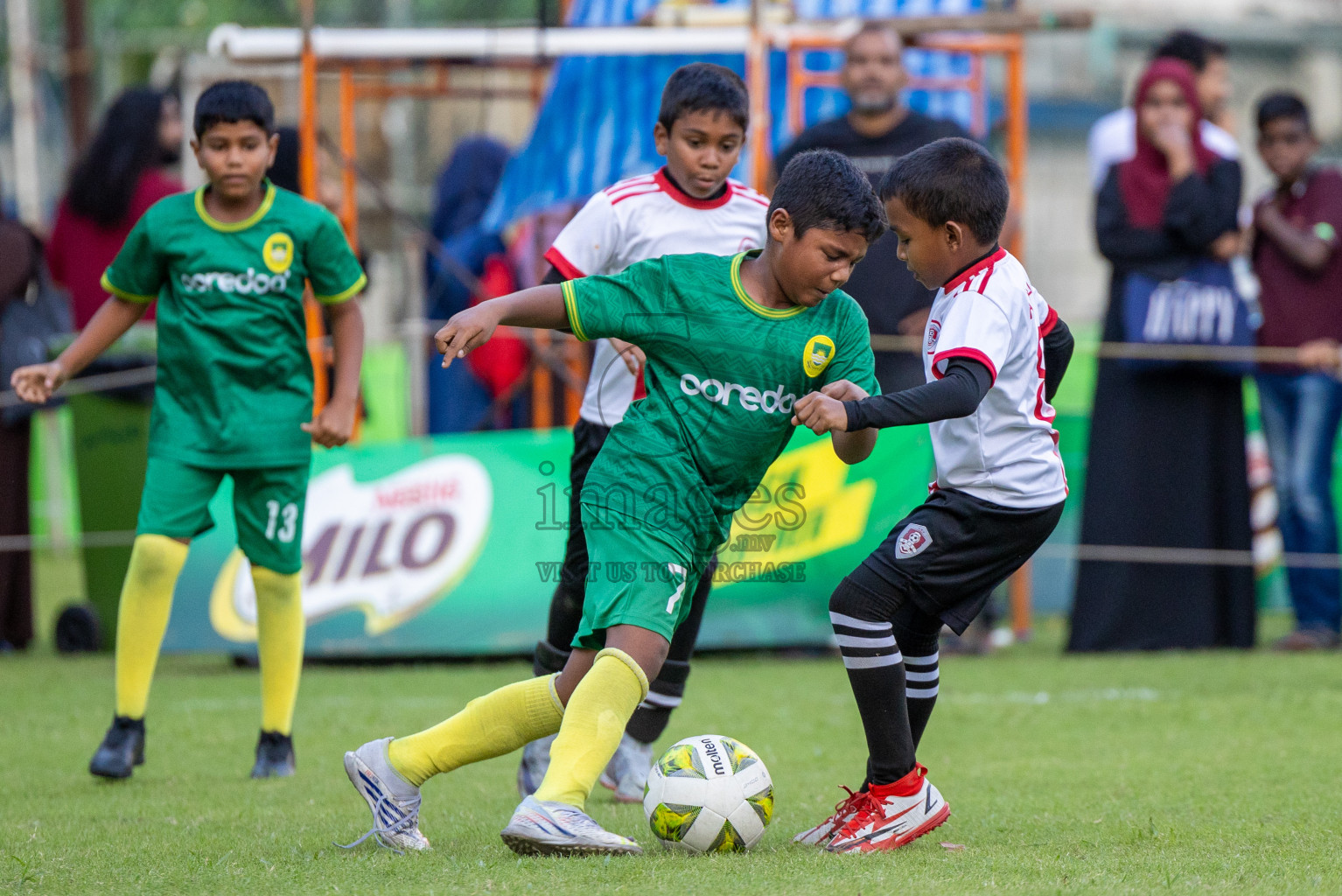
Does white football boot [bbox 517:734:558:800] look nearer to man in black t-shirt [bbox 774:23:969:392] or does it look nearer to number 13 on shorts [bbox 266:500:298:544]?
number 13 on shorts [bbox 266:500:298:544]

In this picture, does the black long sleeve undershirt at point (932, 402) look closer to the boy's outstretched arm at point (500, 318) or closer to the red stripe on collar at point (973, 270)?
the red stripe on collar at point (973, 270)

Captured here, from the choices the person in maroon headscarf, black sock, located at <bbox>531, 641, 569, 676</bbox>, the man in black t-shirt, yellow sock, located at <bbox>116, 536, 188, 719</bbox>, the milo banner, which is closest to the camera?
black sock, located at <bbox>531, 641, 569, 676</bbox>

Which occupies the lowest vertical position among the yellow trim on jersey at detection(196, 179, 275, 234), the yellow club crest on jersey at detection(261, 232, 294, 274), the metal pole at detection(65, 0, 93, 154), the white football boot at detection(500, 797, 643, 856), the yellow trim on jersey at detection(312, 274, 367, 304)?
the white football boot at detection(500, 797, 643, 856)

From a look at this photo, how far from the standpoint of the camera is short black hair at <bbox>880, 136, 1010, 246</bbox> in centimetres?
407

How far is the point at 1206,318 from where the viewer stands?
8375 mm

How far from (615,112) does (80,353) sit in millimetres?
5352

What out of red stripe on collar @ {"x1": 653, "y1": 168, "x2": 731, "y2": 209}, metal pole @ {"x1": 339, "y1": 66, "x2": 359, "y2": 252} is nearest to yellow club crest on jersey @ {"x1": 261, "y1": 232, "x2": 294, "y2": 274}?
red stripe on collar @ {"x1": 653, "y1": 168, "x2": 731, "y2": 209}

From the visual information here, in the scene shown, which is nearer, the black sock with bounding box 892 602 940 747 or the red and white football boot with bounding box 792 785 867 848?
the red and white football boot with bounding box 792 785 867 848

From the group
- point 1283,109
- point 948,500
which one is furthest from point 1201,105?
point 948,500

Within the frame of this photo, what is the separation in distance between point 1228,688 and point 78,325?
20.9 feet

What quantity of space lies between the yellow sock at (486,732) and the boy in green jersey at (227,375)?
5.12ft

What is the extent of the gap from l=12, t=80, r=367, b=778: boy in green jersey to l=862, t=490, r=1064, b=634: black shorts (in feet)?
6.80

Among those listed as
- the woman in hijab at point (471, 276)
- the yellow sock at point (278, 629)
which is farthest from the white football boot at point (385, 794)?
the woman in hijab at point (471, 276)

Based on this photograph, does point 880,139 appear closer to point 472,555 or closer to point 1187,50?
point 1187,50
